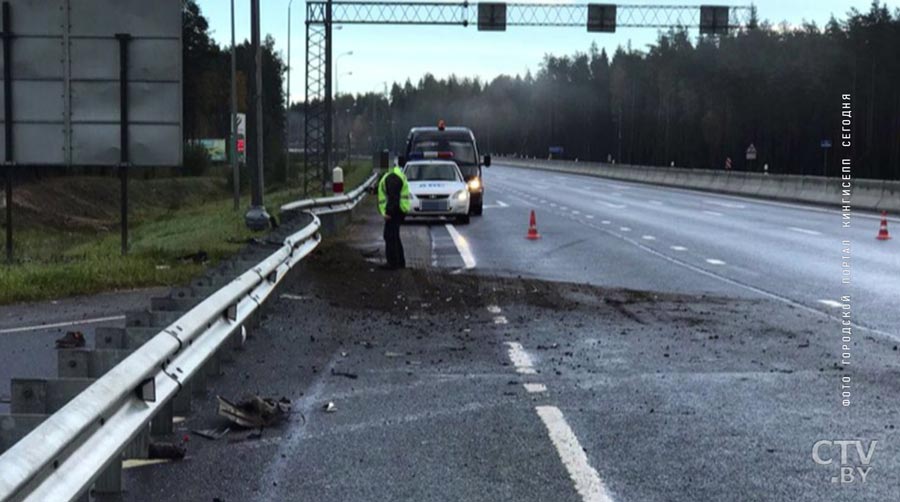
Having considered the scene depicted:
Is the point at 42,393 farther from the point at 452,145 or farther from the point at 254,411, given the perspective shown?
the point at 452,145

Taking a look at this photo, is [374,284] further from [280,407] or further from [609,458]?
[609,458]

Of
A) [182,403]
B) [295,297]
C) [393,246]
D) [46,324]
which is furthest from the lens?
[393,246]

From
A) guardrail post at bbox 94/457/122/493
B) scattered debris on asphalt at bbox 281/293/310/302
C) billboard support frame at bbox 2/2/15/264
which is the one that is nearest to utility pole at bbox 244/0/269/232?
billboard support frame at bbox 2/2/15/264

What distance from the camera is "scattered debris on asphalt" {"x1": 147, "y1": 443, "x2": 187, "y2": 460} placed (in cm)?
710

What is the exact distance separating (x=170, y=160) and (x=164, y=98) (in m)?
0.93

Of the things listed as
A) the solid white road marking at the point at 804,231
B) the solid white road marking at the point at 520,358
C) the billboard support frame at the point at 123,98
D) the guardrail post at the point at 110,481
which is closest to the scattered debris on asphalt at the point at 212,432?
the guardrail post at the point at 110,481

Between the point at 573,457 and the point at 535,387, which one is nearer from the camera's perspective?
the point at 573,457

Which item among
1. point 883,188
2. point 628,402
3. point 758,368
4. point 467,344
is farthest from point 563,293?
point 883,188

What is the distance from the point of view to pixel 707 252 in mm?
22891

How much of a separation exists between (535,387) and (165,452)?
10.1ft

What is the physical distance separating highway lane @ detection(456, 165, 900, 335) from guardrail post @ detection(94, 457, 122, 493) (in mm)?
8340

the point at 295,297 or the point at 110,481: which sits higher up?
the point at 110,481

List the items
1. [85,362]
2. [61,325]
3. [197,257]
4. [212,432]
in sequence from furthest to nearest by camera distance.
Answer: [197,257] → [61,325] → [212,432] → [85,362]

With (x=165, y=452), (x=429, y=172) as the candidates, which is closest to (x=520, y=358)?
(x=165, y=452)
